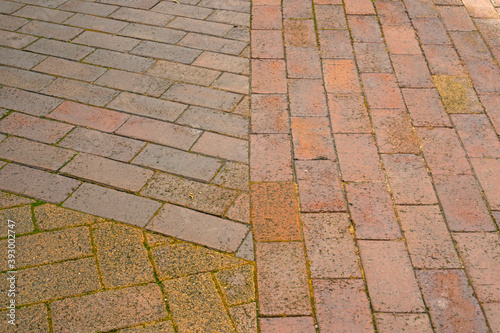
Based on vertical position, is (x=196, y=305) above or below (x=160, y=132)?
below

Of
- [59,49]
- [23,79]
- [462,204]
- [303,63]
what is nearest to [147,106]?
[23,79]

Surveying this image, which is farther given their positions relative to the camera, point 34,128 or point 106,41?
point 106,41

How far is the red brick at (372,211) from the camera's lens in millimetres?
2908

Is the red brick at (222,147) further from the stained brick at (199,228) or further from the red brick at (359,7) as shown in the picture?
the red brick at (359,7)

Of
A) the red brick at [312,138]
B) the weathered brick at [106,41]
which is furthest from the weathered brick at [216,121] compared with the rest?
the weathered brick at [106,41]

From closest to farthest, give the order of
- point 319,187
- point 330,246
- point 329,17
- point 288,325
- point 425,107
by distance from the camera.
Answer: point 288,325, point 330,246, point 319,187, point 425,107, point 329,17

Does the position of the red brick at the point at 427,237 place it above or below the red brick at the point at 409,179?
below

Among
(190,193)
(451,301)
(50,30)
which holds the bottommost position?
(451,301)

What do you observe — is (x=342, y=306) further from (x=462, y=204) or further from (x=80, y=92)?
(x=80, y=92)

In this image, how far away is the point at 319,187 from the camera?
319 cm

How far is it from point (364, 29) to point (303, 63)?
871mm

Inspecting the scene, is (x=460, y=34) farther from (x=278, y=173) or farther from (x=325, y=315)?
(x=325, y=315)

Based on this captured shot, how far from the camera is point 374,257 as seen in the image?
2779 millimetres

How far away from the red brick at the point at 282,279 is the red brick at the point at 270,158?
0.56 metres
